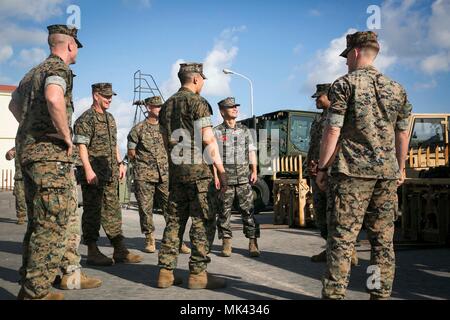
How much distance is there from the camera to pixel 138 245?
23.0ft

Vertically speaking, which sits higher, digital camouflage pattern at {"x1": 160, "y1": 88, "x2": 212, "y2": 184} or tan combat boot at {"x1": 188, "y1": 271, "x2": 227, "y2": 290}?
digital camouflage pattern at {"x1": 160, "y1": 88, "x2": 212, "y2": 184}

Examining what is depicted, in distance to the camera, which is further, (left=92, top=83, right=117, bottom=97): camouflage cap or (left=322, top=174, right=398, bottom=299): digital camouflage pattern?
(left=92, top=83, right=117, bottom=97): camouflage cap

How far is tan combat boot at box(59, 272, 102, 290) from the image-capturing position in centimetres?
423

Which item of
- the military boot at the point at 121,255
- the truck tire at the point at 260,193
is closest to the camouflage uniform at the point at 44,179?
the military boot at the point at 121,255

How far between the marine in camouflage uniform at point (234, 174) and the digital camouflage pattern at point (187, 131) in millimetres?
1951

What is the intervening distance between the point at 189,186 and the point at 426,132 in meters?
6.95

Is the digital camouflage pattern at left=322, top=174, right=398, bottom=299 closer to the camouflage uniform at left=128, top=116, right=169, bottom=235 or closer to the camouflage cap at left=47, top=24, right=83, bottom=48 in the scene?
the camouflage cap at left=47, top=24, right=83, bottom=48

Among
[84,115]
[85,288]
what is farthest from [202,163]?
[84,115]

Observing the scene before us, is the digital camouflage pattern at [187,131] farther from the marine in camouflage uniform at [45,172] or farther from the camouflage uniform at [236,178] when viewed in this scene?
the camouflage uniform at [236,178]

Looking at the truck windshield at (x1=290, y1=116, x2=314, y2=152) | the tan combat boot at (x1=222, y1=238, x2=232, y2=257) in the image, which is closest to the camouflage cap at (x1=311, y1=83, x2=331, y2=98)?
the tan combat boot at (x1=222, y1=238, x2=232, y2=257)

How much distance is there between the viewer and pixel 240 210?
20.5 ft

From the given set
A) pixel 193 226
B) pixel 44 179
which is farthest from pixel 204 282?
pixel 44 179

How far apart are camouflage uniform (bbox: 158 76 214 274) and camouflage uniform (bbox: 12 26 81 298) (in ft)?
3.20
